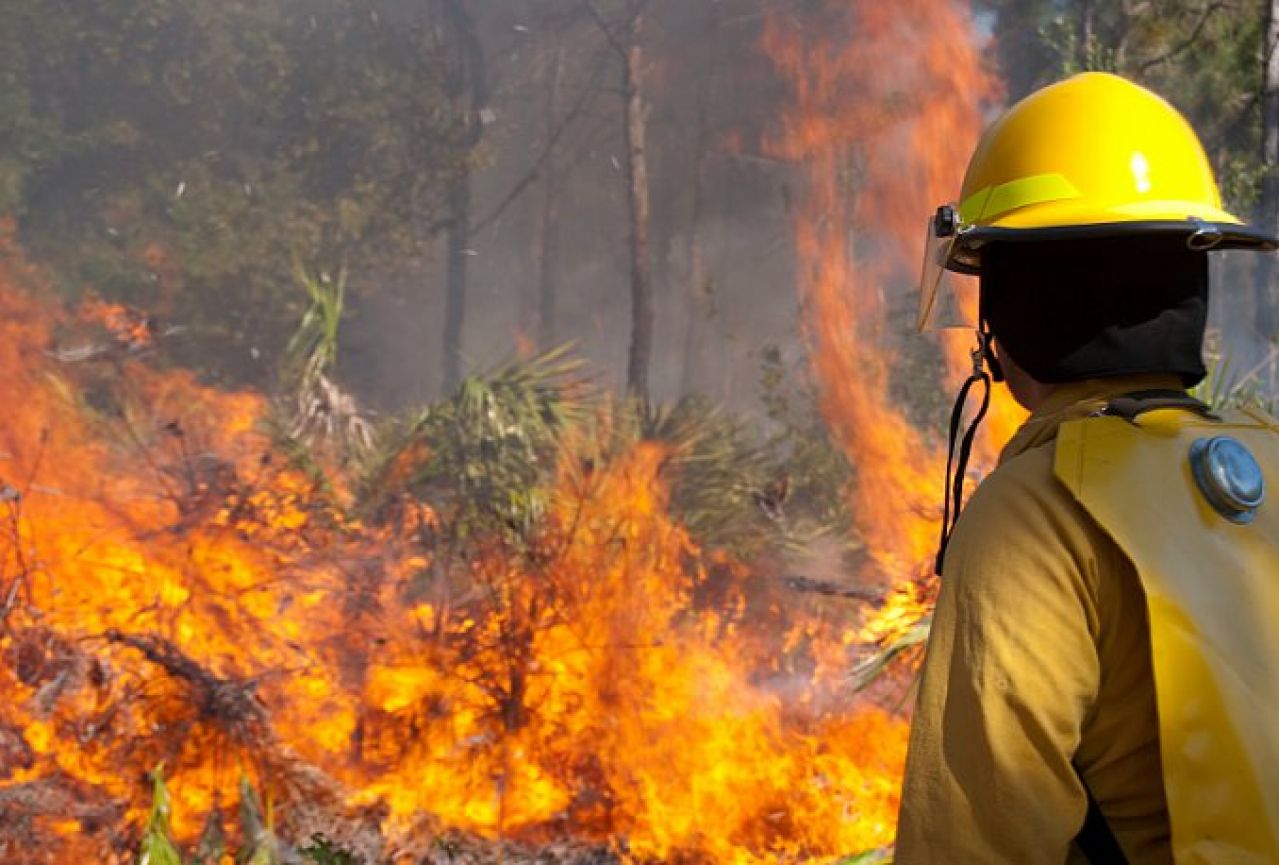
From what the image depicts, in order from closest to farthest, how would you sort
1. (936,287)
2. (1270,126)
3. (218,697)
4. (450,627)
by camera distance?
(936,287), (218,697), (450,627), (1270,126)

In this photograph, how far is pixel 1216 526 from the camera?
118 centimetres

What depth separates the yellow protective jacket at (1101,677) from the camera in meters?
1.11

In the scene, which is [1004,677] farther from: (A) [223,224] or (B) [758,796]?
(A) [223,224]

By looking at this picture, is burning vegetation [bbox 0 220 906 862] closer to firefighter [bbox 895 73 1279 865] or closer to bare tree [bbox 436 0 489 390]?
bare tree [bbox 436 0 489 390]

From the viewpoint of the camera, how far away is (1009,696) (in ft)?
3.75

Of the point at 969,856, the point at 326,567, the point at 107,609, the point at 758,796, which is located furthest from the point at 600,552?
the point at 969,856

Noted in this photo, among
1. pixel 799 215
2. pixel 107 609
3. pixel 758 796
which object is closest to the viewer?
pixel 758 796

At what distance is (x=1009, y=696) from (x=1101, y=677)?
0.12 metres

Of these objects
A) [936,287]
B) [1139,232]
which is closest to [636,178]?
[936,287]

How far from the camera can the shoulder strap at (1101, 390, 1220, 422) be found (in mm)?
1276

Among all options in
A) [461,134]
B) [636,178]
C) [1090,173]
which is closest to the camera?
[1090,173]

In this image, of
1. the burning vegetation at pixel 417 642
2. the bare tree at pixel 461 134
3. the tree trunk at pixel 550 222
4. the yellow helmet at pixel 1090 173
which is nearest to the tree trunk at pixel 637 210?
the tree trunk at pixel 550 222

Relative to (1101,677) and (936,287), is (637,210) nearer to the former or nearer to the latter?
(936,287)

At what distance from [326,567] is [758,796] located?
352 centimetres
